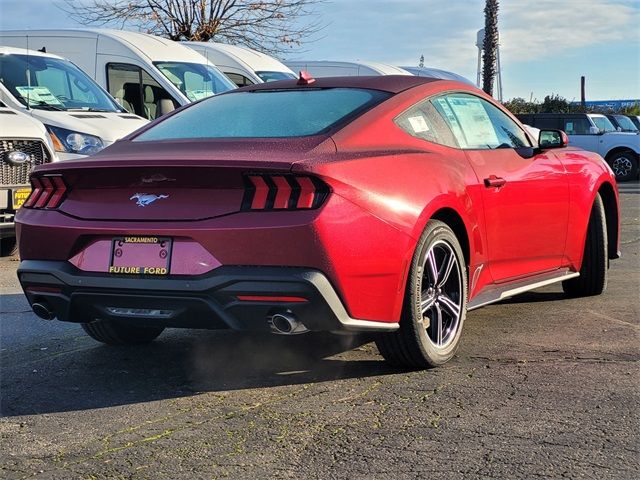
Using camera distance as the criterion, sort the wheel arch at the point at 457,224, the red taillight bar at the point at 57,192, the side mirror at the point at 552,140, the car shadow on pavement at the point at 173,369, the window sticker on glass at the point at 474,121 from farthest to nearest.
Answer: the side mirror at the point at 552,140
the window sticker on glass at the point at 474,121
the wheel arch at the point at 457,224
the red taillight bar at the point at 57,192
the car shadow on pavement at the point at 173,369

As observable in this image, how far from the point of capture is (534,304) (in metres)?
6.43

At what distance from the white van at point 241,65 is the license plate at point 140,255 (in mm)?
11852

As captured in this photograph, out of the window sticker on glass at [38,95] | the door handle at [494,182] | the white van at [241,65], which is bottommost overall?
the door handle at [494,182]

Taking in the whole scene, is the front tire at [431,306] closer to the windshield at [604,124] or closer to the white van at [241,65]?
the white van at [241,65]

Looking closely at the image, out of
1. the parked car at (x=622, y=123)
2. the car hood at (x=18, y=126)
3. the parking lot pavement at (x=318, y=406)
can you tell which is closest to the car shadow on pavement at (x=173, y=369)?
the parking lot pavement at (x=318, y=406)

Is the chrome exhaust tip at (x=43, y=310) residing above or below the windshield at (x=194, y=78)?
below

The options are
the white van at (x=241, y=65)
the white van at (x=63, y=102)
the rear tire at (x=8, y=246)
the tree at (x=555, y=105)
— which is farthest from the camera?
the tree at (x=555, y=105)

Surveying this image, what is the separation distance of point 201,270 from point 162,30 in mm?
25316

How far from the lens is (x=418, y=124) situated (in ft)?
16.2

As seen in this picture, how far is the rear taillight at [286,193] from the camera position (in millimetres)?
3941

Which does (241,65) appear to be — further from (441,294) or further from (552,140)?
(441,294)

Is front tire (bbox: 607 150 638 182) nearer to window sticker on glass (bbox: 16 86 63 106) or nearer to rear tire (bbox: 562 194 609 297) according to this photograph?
window sticker on glass (bbox: 16 86 63 106)

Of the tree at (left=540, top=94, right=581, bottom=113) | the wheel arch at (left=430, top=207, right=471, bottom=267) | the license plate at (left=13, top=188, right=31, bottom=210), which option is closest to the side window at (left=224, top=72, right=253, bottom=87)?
the license plate at (left=13, top=188, right=31, bottom=210)

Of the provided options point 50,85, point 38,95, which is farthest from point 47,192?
point 50,85
